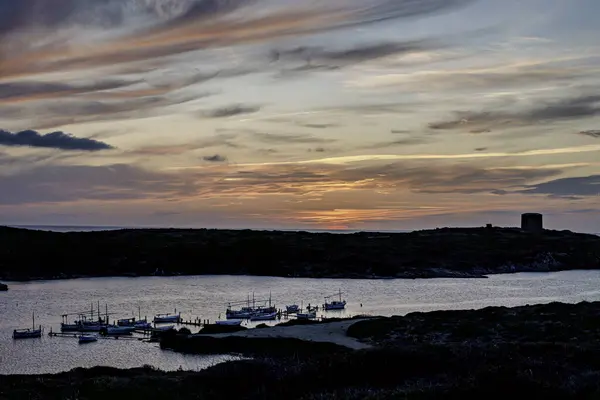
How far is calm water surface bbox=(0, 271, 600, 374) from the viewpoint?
72.1m

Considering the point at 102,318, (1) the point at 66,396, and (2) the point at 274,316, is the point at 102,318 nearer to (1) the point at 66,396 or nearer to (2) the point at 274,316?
(2) the point at 274,316

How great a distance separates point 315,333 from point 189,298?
62423 mm

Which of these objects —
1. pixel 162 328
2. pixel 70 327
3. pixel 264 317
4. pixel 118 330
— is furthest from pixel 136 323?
pixel 264 317

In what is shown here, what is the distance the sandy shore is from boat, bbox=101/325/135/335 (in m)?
19.7

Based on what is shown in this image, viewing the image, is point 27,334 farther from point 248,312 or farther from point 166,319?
point 248,312

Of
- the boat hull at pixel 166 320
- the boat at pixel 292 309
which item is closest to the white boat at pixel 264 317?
the boat at pixel 292 309

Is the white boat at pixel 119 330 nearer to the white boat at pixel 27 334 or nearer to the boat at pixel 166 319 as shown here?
the boat at pixel 166 319

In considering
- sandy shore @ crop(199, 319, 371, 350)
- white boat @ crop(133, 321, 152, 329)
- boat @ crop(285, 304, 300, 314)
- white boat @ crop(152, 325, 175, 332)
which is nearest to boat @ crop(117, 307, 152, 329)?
white boat @ crop(133, 321, 152, 329)

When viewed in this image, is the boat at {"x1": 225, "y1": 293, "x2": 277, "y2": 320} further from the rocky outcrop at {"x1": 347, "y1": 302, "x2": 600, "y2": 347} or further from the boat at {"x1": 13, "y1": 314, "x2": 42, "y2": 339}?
the rocky outcrop at {"x1": 347, "y1": 302, "x2": 600, "y2": 347}

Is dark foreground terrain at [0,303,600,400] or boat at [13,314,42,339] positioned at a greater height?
dark foreground terrain at [0,303,600,400]

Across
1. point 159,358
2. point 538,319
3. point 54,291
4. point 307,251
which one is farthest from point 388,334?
point 307,251

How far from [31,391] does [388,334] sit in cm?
3902

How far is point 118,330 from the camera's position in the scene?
8912cm

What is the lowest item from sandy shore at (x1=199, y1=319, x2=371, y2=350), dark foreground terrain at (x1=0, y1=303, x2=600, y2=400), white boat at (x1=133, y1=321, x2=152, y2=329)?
white boat at (x1=133, y1=321, x2=152, y2=329)
